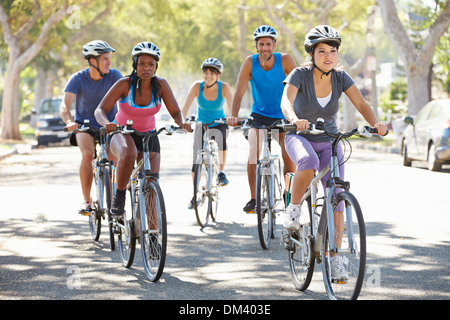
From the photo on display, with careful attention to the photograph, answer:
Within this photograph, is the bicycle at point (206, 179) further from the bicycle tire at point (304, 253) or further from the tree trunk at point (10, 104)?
the tree trunk at point (10, 104)

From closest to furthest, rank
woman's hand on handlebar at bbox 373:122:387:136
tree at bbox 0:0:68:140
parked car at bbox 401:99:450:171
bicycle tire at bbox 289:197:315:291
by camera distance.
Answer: woman's hand on handlebar at bbox 373:122:387:136 < bicycle tire at bbox 289:197:315:291 < parked car at bbox 401:99:450:171 < tree at bbox 0:0:68:140

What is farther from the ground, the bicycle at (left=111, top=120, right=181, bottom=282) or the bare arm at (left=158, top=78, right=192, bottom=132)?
the bare arm at (left=158, top=78, right=192, bottom=132)

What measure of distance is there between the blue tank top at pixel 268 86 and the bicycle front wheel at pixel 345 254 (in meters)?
3.10

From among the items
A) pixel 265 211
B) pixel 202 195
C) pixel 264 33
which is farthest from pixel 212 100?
pixel 265 211

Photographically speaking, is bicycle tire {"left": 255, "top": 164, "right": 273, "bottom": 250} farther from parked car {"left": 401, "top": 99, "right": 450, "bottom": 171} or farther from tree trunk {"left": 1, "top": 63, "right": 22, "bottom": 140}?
tree trunk {"left": 1, "top": 63, "right": 22, "bottom": 140}

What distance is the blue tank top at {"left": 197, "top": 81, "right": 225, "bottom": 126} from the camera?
404 inches

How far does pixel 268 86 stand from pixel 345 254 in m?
3.31

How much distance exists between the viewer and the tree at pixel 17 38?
30828 millimetres

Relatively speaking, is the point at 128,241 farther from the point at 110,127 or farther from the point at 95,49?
the point at 95,49

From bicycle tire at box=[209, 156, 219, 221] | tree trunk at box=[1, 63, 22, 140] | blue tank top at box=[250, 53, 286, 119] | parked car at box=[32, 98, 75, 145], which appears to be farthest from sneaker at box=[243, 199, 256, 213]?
tree trunk at box=[1, 63, 22, 140]

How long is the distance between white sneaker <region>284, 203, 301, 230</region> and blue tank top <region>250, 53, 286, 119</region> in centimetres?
242

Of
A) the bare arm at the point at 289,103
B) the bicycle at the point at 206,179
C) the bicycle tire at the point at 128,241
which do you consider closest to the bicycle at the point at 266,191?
the bicycle tire at the point at 128,241
